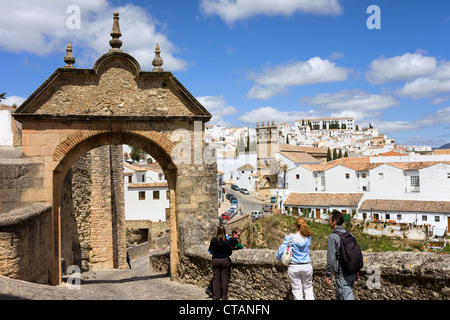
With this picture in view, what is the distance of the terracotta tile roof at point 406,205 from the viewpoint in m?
40.6

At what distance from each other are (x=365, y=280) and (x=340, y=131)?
541ft

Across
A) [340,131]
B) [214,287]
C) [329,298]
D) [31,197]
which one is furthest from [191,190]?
[340,131]

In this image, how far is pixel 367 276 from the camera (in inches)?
215

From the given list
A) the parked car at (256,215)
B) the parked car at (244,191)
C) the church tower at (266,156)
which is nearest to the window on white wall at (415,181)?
the parked car at (256,215)

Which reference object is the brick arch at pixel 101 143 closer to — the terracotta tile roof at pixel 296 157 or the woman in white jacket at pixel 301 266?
the woman in white jacket at pixel 301 266

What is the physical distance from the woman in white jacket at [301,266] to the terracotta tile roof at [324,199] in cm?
4175

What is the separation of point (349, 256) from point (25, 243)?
5832 mm

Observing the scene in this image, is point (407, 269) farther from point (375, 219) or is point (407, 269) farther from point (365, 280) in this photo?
point (375, 219)

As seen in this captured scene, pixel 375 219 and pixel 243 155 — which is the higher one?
pixel 243 155

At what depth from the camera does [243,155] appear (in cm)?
9119

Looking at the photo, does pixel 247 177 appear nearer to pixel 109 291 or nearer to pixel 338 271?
pixel 109 291

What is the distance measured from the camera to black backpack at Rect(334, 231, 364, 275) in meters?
4.91

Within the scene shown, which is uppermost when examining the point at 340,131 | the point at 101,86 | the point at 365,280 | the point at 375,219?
the point at 340,131

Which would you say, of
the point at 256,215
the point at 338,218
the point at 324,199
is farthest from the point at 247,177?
the point at 338,218
